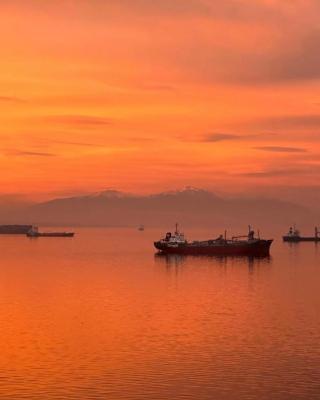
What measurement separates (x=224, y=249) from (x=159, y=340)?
139 m

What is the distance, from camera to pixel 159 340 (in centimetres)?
5731

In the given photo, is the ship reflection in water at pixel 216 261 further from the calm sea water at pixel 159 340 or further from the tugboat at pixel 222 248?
the calm sea water at pixel 159 340

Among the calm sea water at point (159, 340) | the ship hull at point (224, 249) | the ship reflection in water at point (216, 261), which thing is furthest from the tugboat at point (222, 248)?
the calm sea water at point (159, 340)

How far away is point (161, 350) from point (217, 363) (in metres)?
5.44

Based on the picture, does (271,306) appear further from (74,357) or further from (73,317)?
(74,357)

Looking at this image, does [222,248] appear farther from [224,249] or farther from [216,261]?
[216,261]

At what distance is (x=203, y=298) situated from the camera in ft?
291

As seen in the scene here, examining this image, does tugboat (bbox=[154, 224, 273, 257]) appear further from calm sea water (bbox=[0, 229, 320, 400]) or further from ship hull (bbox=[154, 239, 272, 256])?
calm sea water (bbox=[0, 229, 320, 400])

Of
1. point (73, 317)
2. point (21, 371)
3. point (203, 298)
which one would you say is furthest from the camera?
point (203, 298)

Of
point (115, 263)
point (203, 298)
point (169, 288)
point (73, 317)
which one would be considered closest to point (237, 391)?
point (73, 317)

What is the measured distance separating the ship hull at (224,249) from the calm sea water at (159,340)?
79.2m

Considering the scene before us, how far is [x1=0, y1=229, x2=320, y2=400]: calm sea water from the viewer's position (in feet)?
143

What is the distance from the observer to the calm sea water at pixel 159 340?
143ft

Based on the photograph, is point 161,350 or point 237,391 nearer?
point 237,391
